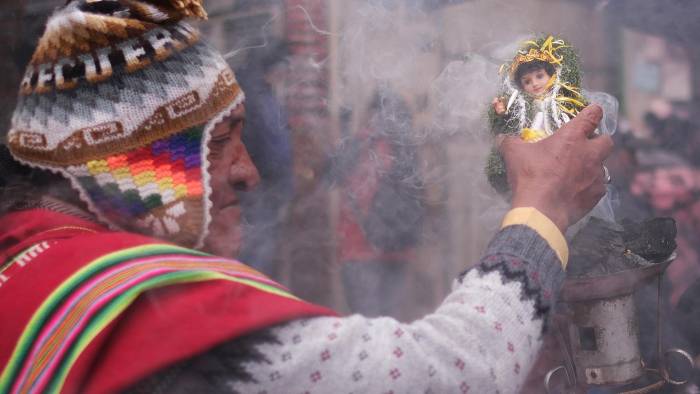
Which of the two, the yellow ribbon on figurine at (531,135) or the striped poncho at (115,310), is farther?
the yellow ribbon on figurine at (531,135)

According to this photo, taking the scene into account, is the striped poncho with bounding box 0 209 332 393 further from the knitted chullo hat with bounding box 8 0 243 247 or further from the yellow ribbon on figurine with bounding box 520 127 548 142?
the yellow ribbon on figurine with bounding box 520 127 548 142

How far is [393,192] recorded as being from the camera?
1.68m

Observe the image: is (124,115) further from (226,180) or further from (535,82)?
(535,82)

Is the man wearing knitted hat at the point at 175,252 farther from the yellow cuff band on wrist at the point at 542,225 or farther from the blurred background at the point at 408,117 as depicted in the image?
the blurred background at the point at 408,117

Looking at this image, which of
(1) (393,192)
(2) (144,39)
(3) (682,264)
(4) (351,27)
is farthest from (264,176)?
(3) (682,264)

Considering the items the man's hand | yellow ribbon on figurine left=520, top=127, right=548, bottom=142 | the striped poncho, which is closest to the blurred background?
yellow ribbon on figurine left=520, top=127, right=548, bottom=142

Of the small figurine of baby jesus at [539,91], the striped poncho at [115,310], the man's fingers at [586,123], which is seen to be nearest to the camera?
the striped poncho at [115,310]

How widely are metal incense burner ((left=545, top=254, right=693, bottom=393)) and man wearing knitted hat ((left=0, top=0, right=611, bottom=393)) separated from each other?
260mm

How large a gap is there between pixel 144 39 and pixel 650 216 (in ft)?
4.20

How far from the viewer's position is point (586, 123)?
132cm

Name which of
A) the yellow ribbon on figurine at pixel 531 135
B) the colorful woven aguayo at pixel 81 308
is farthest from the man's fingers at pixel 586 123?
the colorful woven aguayo at pixel 81 308

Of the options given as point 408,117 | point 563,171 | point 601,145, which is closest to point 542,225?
point 563,171

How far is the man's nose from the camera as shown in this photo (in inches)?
55.5

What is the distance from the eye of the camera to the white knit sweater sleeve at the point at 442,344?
0.98 m
